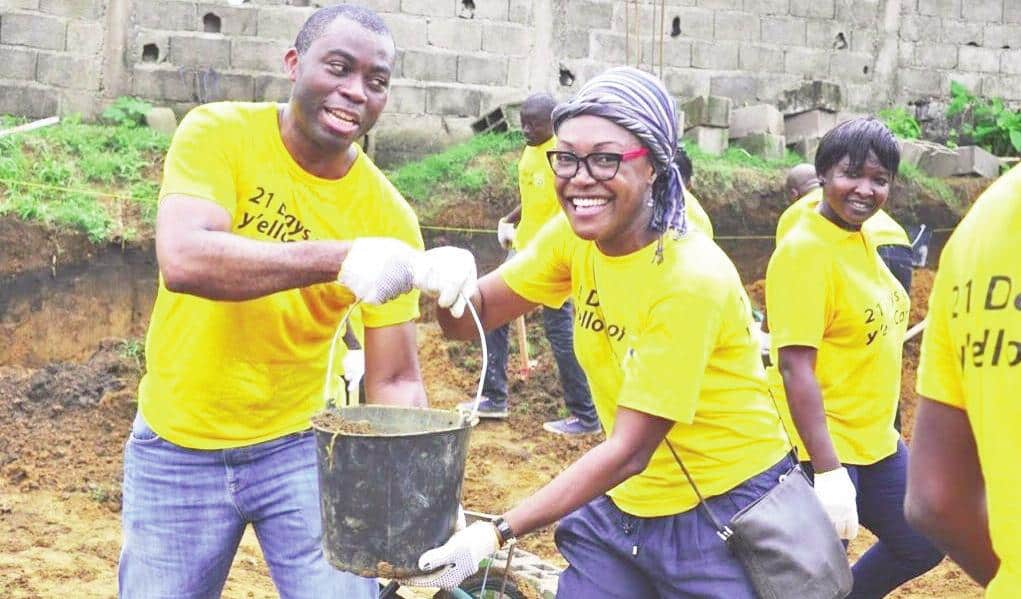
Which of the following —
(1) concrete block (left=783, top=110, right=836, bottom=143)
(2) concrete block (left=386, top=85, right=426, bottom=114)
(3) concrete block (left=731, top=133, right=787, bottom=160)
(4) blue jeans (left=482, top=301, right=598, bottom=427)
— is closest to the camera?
(4) blue jeans (left=482, top=301, right=598, bottom=427)

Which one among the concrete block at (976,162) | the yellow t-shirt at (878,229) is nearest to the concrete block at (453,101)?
the concrete block at (976,162)

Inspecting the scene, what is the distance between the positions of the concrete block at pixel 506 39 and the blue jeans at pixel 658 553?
7.79 metres

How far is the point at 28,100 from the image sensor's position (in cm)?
920

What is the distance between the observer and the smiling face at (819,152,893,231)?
381 cm

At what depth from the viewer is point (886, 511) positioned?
385 centimetres

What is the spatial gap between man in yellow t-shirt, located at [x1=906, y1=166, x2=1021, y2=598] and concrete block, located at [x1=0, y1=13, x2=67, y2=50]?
8.99 meters

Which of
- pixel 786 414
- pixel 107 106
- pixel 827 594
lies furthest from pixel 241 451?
pixel 107 106

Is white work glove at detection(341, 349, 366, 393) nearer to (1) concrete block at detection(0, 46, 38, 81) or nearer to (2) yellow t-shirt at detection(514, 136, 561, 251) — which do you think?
(2) yellow t-shirt at detection(514, 136, 561, 251)

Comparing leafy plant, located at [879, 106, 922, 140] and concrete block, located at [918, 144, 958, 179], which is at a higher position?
leafy plant, located at [879, 106, 922, 140]

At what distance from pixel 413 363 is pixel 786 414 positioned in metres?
1.48

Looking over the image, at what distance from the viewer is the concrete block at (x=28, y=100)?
9.14 metres

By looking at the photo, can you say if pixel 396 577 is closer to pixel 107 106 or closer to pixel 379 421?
pixel 379 421

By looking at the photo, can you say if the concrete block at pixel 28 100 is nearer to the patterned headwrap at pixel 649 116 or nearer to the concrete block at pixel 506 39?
the concrete block at pixel 506 39

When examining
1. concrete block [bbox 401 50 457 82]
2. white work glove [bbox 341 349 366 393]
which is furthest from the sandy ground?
concrete block [bbox 401 50 457 82]
